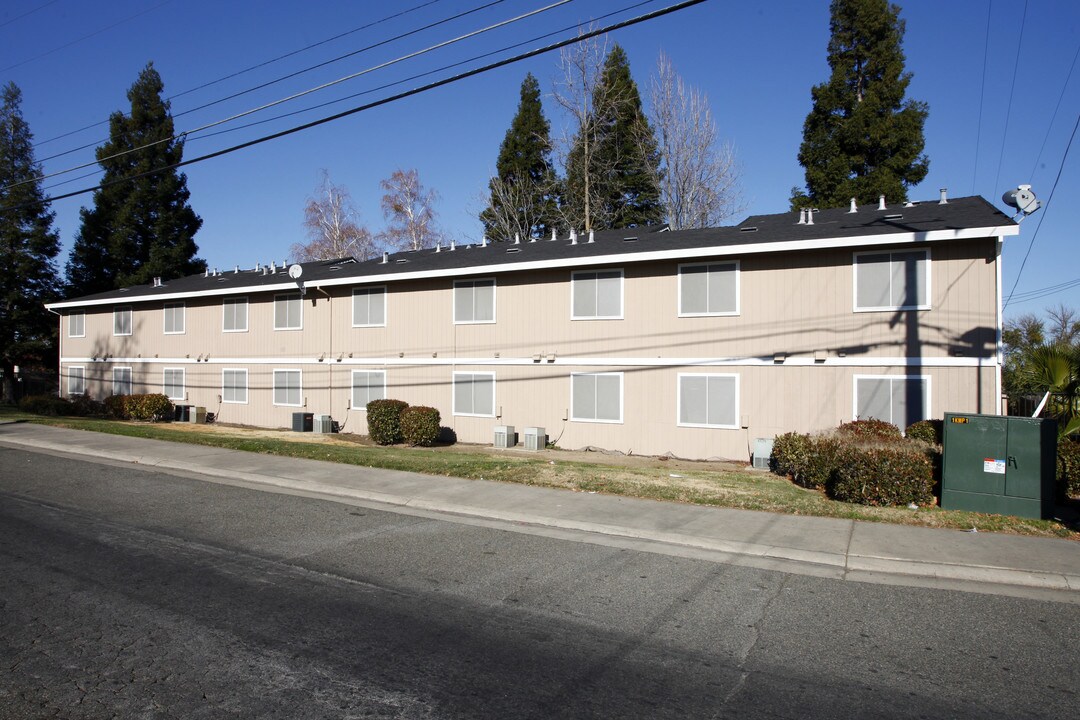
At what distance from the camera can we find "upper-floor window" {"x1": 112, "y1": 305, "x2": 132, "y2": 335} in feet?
99.3

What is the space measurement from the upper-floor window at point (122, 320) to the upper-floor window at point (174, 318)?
2724mm

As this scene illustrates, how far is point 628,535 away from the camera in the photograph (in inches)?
360

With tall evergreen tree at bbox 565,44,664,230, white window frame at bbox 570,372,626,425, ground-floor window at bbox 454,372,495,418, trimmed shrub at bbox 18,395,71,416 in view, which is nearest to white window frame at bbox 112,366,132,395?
trimmed shrub at bbox 18,395,71,416

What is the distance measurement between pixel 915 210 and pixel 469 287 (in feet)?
39.9

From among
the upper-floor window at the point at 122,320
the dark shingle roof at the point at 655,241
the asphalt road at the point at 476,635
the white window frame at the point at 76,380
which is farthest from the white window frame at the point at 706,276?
the white window frame at the point at 76,380

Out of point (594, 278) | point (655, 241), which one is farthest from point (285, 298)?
point (655, 241)

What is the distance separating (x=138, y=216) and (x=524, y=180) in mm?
26705

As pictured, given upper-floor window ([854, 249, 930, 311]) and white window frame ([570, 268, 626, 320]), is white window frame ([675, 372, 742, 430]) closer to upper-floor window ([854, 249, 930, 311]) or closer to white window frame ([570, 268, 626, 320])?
white window frame ([570, 268, 626, 320])

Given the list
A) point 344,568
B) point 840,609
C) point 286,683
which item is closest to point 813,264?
point 840,609

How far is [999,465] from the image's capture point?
33.3 feet

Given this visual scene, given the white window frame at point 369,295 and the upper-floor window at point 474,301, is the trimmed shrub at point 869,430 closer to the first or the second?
the upper-floor window at point 474,301

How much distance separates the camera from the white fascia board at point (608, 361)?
15.5m

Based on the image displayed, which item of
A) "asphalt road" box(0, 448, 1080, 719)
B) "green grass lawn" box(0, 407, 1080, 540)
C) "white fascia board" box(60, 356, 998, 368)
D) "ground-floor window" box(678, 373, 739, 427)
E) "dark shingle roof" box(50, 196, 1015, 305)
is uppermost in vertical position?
"dark shingle roof" box(50, 196, 1015, 305)

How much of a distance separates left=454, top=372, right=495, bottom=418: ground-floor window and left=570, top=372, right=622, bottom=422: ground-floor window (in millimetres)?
2614
